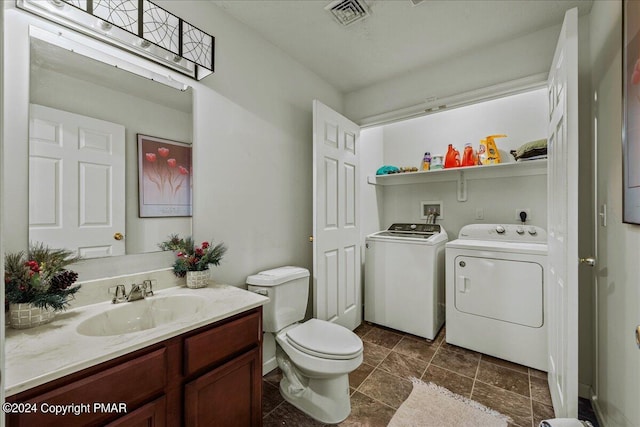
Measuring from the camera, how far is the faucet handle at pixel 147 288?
133 centimetres

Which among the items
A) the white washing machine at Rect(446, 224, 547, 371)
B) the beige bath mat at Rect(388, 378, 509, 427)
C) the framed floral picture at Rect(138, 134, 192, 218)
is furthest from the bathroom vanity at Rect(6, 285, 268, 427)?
the white washing machine at Rect(446, 224, 547, 371)

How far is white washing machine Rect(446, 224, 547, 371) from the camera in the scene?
2002 millimetres

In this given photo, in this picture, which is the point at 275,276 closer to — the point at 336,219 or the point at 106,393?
the point at 336,219

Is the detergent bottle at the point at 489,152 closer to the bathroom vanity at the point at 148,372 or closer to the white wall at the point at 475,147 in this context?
the white wall at the point at 475,147

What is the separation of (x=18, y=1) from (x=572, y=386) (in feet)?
9.33

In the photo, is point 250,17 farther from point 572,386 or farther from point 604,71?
point 572,386

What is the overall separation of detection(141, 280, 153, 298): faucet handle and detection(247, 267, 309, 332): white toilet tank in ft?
1.81

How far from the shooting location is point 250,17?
1.79 metres

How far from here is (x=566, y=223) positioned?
1258 millimetres

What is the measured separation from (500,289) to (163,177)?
248 centimetres

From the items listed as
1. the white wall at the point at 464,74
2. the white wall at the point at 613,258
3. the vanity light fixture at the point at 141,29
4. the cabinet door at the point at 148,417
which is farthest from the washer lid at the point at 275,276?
the white wall at the point at 464,74

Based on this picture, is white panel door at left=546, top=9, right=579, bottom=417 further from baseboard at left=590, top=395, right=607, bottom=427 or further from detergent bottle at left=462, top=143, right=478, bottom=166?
detergent bottle at left=462, top=143, right=478, bottom=166

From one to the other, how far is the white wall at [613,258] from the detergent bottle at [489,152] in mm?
827

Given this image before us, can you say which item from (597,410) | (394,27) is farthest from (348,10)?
(597,410)
